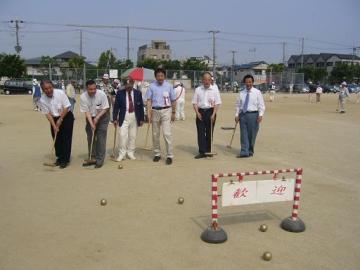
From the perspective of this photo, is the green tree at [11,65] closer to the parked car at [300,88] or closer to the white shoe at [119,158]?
the parked car at [300,88]

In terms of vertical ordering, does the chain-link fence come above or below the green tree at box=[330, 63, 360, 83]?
below

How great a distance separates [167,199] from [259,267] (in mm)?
2419

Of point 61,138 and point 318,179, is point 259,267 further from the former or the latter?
point 61,138

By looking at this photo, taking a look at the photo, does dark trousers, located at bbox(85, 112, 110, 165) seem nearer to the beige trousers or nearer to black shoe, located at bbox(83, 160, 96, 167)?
black shoe, located at bbox(83, 160, 96, 167)

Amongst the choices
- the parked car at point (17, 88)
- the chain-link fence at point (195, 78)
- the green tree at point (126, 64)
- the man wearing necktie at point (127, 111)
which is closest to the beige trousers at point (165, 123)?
the man wearing necktie at point (127, 111)

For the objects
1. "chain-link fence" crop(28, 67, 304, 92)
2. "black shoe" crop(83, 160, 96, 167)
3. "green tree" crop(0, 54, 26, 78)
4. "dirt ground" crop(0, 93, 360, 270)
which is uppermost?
"green tree" crop(0, 54, 26, 78)

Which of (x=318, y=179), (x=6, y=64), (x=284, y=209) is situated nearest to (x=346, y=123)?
(x=318, y=179)

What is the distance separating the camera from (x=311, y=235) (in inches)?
200

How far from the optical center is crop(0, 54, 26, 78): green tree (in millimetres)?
53312

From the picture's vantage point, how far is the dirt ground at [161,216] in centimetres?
442

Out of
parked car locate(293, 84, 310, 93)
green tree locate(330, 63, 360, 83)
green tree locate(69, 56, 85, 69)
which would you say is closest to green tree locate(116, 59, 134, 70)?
green tree locate(69, 56, 85, 69)

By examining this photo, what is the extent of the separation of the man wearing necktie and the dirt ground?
68 centimetres

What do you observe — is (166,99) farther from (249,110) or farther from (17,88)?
(17,88)

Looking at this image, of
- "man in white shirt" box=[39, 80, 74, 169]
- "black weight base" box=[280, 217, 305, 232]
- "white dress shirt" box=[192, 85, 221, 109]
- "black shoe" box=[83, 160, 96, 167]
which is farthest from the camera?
"white dress shirt" box=[192, 85, 221, 109]
